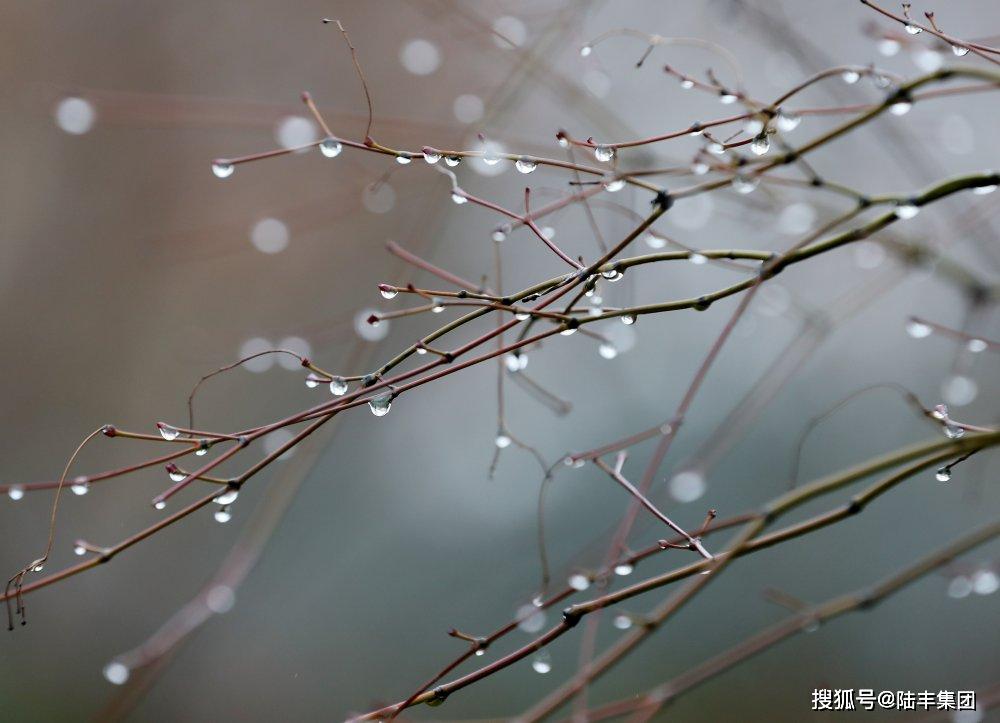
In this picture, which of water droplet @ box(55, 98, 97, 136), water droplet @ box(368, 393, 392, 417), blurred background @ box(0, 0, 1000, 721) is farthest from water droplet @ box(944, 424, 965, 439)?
water droplet @ box(55, 98, 97, 136)

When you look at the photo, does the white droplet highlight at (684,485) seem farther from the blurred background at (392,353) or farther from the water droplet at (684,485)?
the blurred background at (392,353)

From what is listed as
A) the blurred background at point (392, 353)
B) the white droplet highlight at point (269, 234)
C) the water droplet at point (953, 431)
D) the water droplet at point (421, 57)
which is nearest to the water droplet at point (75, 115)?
the blurred background at point (392, 353)

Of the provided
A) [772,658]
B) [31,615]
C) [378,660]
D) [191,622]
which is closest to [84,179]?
[31,615]

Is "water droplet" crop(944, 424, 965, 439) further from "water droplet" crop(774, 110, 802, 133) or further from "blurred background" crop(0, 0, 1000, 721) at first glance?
"blurred background" crop(0, 0, 1000, 721)

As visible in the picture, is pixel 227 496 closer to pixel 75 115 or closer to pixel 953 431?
pixel 953 431

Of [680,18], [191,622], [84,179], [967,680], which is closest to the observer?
[191,622]

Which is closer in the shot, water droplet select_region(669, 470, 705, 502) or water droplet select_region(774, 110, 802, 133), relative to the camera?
water droplet select_region(774, 110, 802, 133)

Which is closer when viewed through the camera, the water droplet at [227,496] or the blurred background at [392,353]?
the water droplet at [227,496]

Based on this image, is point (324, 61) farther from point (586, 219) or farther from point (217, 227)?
point (586, 219)

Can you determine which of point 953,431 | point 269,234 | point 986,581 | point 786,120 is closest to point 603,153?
point 786,120
